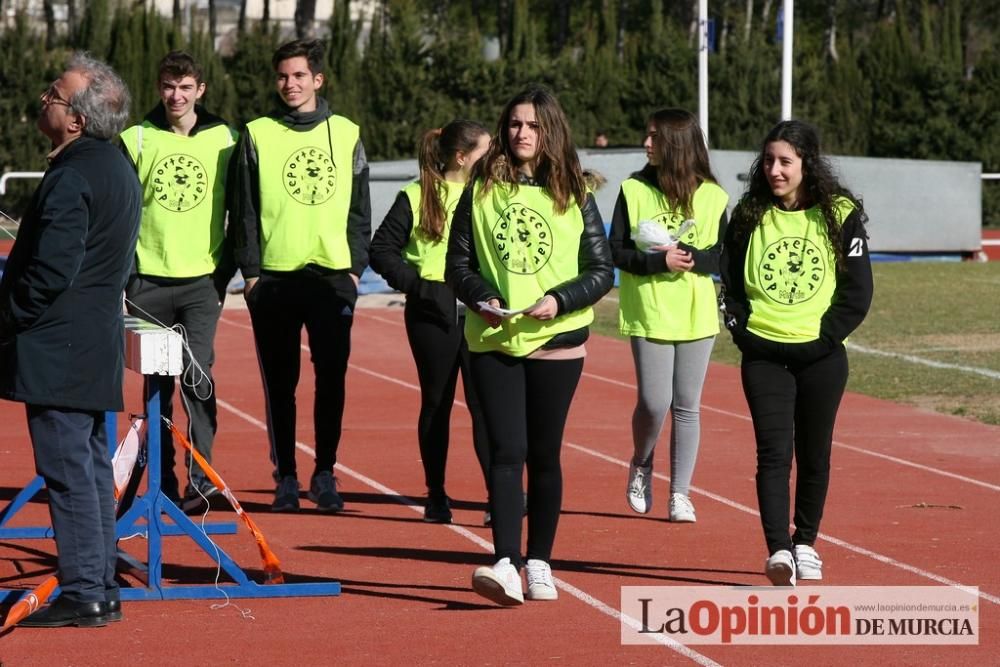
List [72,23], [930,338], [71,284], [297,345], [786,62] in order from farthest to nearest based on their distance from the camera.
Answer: [72,23]
[786,62]
[930,338]
[297,345]
[71,284]

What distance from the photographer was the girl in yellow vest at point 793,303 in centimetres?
651

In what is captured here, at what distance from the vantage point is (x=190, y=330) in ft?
26.6

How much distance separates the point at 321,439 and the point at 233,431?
10.6 ft

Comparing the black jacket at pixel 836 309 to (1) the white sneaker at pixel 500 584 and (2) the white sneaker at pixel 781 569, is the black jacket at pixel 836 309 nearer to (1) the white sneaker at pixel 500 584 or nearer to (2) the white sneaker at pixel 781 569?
(2) the white sneaker at pixel 781 569

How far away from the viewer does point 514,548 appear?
20.5 ft

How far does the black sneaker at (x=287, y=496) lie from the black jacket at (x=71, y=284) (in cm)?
241

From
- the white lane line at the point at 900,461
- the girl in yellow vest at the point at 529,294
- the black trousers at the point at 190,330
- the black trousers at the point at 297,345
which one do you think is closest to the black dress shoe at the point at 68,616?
the girl in yellow vest at the point at 529,294

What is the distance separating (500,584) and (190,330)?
2735mm

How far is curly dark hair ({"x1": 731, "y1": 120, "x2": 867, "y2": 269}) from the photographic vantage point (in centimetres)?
652

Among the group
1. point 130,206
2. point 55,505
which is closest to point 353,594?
point 55,505

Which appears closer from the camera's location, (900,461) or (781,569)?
(781,569)

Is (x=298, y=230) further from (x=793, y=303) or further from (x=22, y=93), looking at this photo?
(x=22, y=93)

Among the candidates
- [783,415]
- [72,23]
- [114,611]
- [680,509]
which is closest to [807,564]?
[783,415]

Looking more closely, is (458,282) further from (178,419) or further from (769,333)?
(178,419)
